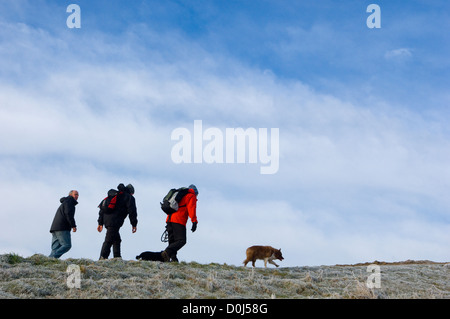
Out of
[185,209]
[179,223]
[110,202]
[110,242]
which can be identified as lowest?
[110,242]

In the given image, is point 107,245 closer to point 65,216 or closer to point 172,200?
point 65,216

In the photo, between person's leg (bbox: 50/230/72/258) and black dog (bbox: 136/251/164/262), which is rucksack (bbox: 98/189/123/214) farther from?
person's leg (bbox: 50/230/72/258)

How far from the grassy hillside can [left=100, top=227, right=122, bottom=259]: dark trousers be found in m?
1.59

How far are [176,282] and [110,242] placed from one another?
4247mm

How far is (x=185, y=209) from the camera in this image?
15.0 m

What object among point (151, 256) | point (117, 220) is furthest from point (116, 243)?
point (151, 256)

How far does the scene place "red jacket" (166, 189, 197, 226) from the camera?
14734mm

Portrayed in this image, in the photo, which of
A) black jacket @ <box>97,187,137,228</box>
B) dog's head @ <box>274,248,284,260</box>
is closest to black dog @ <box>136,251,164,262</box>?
black jacket @ <box>97,187,137,228</box>

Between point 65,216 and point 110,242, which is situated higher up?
point 65,216

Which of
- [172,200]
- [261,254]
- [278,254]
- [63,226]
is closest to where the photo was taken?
[172,200]
